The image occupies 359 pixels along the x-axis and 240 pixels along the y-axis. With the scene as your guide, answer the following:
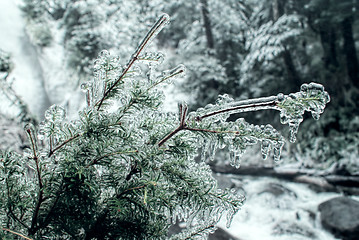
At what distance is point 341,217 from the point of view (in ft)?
11.0

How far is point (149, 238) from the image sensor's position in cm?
75

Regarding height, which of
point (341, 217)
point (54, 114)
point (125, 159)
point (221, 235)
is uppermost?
point (54, 114)

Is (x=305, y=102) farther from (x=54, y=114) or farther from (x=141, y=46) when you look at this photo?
(x=54, y=114)

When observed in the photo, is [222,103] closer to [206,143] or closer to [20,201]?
[206,143]

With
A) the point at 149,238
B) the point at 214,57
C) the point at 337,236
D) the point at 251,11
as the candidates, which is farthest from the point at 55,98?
the point at 149,238

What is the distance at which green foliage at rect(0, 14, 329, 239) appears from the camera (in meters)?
0.68

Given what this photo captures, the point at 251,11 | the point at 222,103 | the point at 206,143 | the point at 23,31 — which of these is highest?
the point at 23,31

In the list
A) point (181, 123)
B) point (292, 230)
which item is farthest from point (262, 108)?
point (292, 230)

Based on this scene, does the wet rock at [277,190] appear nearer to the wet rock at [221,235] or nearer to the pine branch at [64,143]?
the wet rock at [221,235]

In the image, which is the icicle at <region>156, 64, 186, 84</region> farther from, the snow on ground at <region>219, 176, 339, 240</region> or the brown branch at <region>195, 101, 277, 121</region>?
the snow on ground at <region>219, 176, 339, 240</region>

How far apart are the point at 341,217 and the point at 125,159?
3.60m

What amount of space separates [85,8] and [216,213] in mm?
8170

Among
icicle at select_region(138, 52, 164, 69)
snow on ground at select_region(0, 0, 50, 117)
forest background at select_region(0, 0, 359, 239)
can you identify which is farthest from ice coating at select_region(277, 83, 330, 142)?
snow on ground at select_region(0, 0, 50, 117)

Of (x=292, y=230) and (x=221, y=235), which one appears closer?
(x=221, y=235)
